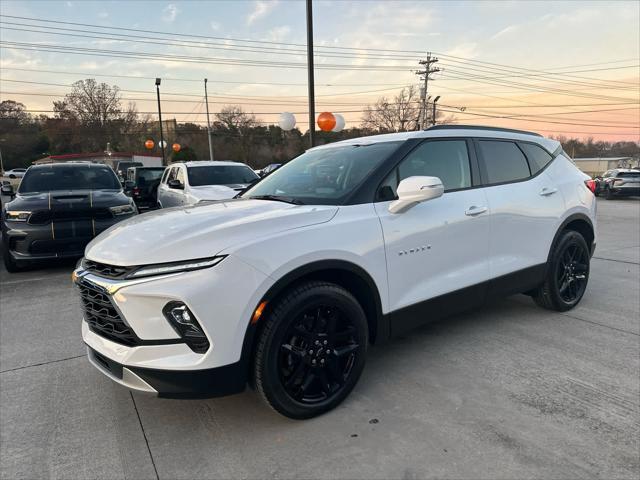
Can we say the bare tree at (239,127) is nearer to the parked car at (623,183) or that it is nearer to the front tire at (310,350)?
the parked car at (623,183)

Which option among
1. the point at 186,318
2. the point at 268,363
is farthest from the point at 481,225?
the point at 186,318

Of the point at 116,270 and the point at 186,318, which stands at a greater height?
the point at 116,270

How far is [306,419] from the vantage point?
254 cm

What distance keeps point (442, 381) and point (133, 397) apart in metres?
2.15

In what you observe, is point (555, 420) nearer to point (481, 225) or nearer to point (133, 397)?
point (481, 225)

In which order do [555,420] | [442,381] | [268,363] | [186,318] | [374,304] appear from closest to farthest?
[186,318], [268,363], [555,420], [374,304], [442,381]

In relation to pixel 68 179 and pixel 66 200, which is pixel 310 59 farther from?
pixel 66 200

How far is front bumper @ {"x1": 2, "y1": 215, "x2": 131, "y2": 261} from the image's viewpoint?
19.8 feet

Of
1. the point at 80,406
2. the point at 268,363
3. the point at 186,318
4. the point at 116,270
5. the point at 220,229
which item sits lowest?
the point at 80,406

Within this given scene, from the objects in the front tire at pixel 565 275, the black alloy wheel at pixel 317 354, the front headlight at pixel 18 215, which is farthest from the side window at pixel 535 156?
the front headlight at pixel 18 215

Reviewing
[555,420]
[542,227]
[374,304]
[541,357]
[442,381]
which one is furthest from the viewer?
[542,227]

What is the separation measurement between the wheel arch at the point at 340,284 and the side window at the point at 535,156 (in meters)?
2.27

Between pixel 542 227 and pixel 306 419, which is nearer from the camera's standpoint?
pixel 306 419

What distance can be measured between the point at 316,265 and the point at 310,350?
0.50 m
